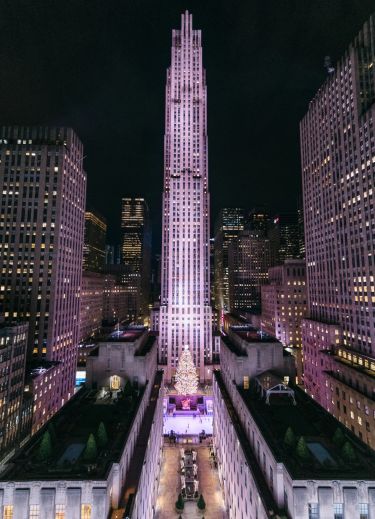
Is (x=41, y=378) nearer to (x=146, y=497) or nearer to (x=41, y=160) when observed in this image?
(x=146, y=497)

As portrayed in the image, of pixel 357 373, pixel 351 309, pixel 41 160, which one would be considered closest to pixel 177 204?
pixel 41 160

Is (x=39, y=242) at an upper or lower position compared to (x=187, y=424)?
upper

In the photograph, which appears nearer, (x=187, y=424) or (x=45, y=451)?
(x=45, y=451)

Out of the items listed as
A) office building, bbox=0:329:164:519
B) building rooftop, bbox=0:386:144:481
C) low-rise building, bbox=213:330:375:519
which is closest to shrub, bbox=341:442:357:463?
low-rise building, bbox=213:330:375:519

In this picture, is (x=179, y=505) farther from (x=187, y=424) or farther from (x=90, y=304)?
(x=90, y=304)

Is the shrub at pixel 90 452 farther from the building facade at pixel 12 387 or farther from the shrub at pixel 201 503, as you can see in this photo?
the building facade at pixel 12 387

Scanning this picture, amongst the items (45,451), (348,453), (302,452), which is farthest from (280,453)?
Result: (45,451)
